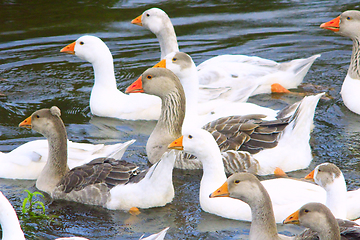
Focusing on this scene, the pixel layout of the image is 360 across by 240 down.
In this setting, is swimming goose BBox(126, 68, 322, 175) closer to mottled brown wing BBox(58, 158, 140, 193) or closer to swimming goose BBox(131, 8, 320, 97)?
mottled brown wing BBox(58, 158, 140, 193)

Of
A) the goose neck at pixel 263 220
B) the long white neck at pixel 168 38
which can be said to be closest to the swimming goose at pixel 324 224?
the goose neck at pixel 263 220

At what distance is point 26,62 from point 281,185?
7.62m

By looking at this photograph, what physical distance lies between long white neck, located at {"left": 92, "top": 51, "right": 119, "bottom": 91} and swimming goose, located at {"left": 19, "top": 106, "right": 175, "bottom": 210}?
263cm

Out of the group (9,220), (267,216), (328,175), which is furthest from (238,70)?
(9,220)

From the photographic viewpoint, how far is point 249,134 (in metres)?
7.80

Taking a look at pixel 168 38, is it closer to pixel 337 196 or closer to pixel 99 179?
pixel 99 179

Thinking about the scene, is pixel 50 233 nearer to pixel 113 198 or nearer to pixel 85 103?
pixel 113 198

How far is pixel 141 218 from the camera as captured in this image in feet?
22.1

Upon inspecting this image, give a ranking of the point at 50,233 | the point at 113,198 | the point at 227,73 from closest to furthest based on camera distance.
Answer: the point at 50,233 → the point at 113,198 → the point at 227,73

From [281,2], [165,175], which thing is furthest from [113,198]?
[281,2]

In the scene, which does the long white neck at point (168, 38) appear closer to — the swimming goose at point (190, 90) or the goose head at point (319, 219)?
the swimming goose at point (190, 90)

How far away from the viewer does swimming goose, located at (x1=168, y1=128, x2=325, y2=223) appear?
637cm

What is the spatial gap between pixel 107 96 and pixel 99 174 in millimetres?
3046

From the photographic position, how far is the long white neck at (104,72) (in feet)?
32.2
